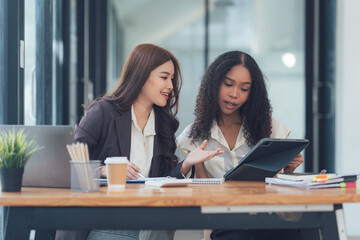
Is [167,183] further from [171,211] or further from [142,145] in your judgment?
[142,145]

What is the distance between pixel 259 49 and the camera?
5430mm

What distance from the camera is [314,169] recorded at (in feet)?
16.8

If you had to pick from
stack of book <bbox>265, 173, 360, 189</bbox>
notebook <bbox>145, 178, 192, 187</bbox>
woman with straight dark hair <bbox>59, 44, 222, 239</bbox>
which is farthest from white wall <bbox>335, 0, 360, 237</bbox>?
notebook <bbox>145, 178, 192, 187</bbox>

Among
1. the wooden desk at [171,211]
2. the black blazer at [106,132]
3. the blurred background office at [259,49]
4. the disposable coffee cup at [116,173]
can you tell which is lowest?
the wooden desk at [171,211]

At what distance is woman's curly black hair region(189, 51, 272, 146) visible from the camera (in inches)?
99.2

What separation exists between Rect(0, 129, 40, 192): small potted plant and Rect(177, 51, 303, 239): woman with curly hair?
1079mm

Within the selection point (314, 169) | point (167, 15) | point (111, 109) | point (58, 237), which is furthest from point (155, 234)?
point (167, 15)

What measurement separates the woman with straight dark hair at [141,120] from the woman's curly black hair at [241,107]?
0.18 meters

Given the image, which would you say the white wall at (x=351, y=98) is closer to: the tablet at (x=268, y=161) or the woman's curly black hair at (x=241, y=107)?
the woman's curly black hair at (x=241, y=107)

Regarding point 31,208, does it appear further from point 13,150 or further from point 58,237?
point 58,237

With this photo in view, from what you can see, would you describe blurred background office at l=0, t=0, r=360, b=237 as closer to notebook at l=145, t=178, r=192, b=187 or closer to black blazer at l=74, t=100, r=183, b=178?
black blazer at l=74, t=100, r=183, b=178

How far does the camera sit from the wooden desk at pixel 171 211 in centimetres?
142

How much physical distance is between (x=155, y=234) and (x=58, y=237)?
34cm

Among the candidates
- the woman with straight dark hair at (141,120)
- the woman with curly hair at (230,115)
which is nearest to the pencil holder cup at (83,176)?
the woman with straight dark hair at (141,120)
